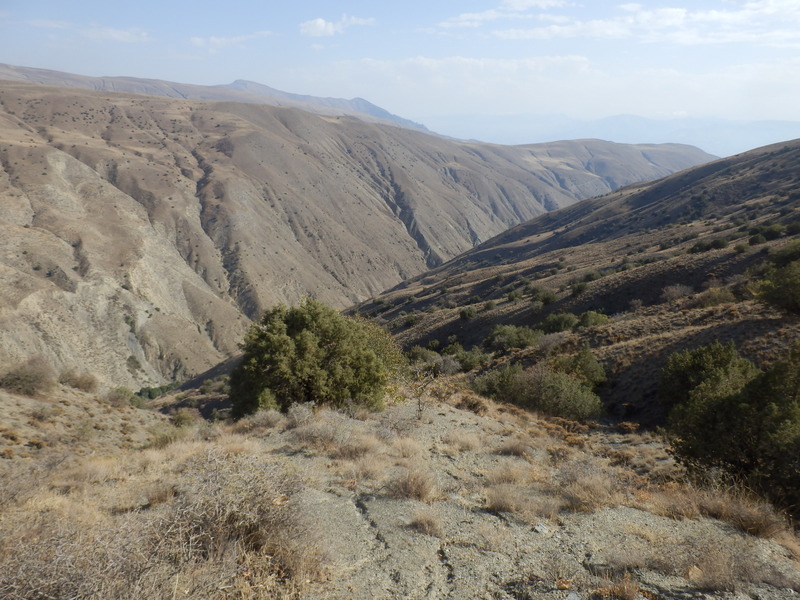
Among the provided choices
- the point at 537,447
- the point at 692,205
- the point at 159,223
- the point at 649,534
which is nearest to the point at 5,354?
the point at 159,223

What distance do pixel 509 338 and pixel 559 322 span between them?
4.27 metres

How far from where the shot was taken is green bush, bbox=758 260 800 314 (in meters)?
18.3

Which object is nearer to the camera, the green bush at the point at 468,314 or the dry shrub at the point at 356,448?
the dry shrub at the point at 356,448

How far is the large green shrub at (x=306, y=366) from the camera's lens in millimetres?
15672

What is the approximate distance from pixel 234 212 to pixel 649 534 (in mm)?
112962

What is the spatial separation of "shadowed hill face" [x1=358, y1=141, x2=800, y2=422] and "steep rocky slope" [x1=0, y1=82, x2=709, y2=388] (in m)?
31.5

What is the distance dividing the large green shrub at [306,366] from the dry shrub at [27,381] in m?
17.2

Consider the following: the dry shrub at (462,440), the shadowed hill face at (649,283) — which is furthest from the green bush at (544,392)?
the dry shrub at (462,440)

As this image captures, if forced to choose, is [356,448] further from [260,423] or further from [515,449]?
[515,449]

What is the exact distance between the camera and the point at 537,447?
12.3 meters

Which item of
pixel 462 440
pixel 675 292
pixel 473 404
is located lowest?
pixel 473 404

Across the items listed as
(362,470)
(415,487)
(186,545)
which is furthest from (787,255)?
(186,545)

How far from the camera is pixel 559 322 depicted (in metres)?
32.5

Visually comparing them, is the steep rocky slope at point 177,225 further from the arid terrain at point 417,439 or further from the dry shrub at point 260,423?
the dry shrub at point 260,423
